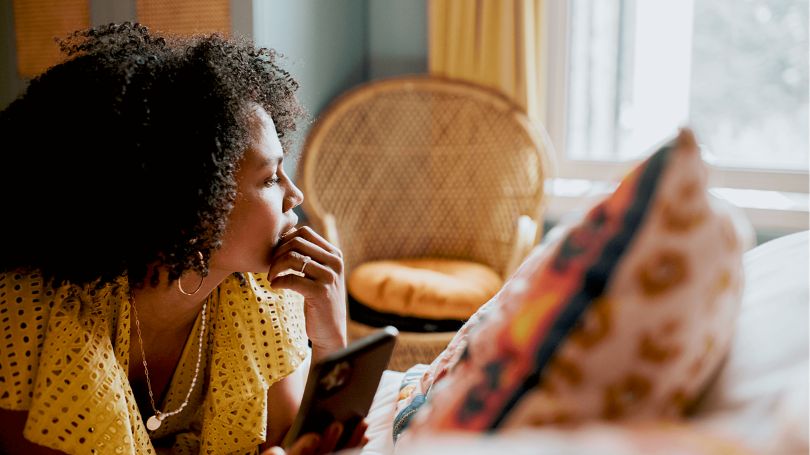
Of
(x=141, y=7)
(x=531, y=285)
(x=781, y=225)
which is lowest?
(x=781, y=225)

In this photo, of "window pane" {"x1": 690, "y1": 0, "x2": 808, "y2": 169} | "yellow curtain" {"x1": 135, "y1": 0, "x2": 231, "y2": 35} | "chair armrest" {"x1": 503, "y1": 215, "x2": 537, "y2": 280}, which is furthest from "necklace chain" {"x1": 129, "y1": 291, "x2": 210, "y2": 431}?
"window pane" {"x1": 690, "y1": 0, "x2": 808, "y2": 169}

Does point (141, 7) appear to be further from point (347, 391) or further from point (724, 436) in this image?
point (724, 436)

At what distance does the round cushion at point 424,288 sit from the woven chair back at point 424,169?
19cm

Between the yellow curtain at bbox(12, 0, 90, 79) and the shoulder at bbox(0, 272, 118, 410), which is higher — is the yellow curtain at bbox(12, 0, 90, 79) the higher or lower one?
the higher one

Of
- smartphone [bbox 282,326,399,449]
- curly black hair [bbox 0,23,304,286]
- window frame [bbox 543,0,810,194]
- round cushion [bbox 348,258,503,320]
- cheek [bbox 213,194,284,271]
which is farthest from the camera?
window frame [bbox 543,0,810,194]

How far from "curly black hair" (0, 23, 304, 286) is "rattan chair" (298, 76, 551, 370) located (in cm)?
146

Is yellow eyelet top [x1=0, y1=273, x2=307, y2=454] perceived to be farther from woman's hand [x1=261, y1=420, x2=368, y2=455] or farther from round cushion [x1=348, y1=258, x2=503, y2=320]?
round cushion [x1=348, y1=258, x2=503, y2=320]

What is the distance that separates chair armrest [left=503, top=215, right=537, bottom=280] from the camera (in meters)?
2.35

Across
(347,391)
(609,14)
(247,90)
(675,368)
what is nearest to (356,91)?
(609,14)

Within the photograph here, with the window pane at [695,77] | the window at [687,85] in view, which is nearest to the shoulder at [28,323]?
the window at [687,85]

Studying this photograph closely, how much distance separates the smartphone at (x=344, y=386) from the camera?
0.68 metres

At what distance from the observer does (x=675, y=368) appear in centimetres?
56

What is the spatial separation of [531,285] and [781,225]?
7.37 ft

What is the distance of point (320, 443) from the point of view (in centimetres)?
75
